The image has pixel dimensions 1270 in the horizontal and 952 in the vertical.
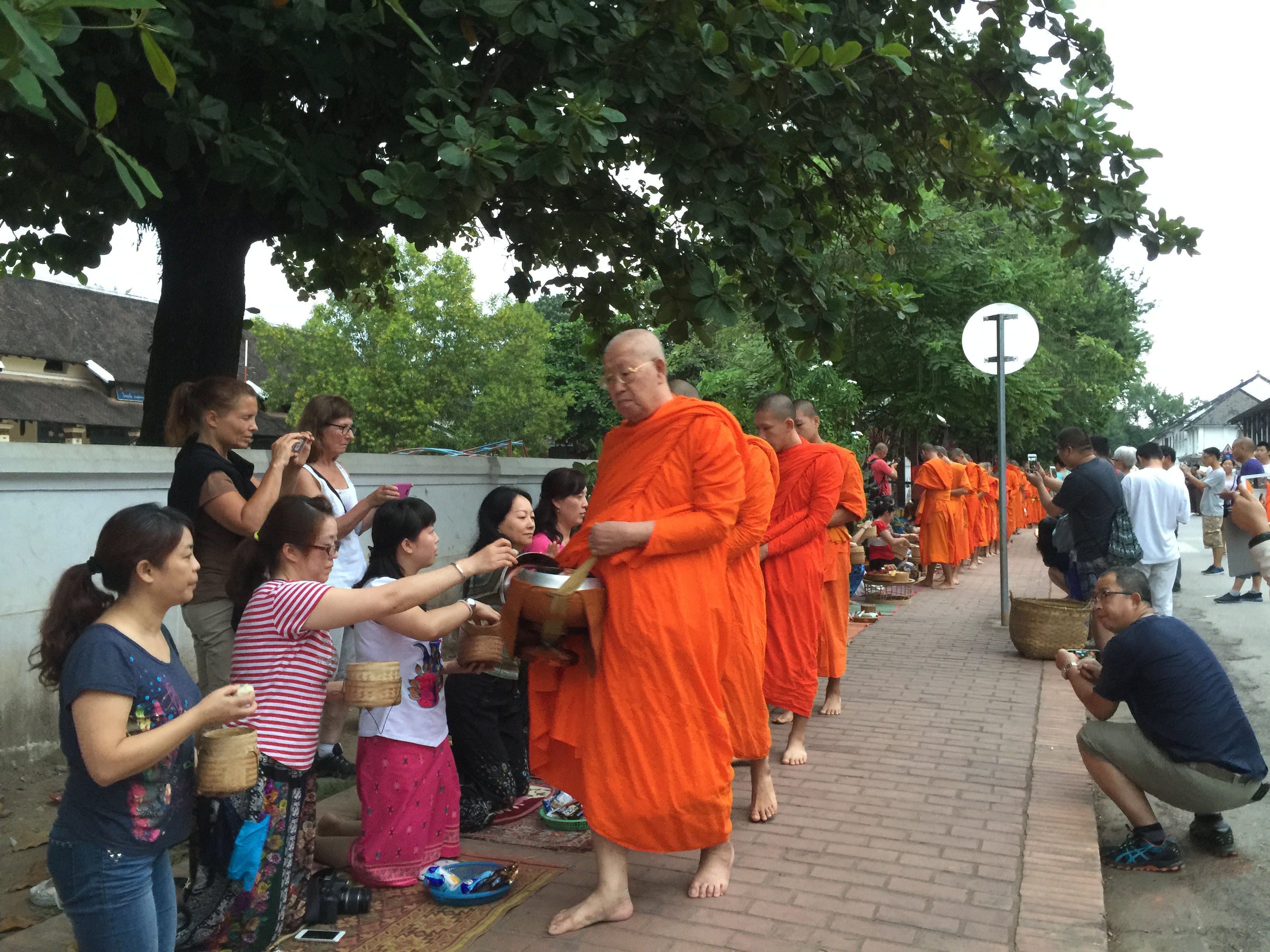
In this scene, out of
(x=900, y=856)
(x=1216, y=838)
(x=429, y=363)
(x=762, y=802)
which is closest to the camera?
(x=900, y=856)

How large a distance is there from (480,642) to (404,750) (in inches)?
19.0

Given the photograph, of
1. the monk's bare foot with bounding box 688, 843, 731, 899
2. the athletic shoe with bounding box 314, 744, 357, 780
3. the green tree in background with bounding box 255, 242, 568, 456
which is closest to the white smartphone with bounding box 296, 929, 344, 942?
the monk's bare foot with bounding box 688, 843, 731, 899

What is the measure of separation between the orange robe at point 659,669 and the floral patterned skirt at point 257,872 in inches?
34.0

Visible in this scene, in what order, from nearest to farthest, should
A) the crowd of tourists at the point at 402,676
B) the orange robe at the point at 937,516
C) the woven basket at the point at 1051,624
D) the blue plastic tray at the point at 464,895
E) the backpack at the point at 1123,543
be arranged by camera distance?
the crowd of tourists at the point at 402,676 → the blue plastic tray at the point at 464,895 → the backpack at the point at 1123,543 → the woven basket at the point at 1051,624 → the orange robe at the point at 937,516

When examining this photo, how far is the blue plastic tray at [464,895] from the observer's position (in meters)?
3.84

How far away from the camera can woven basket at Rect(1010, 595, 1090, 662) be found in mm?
8656

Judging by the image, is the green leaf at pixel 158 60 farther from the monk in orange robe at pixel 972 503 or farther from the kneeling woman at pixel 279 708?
the monk in orange robe at pixel 972 503

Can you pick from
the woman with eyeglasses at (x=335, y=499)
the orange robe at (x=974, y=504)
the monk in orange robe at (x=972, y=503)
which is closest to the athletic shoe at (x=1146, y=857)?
the woman with eyeglasses at (x=335, y=499)

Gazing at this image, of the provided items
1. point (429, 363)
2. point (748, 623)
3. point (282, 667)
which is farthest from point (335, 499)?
point (429, 363)

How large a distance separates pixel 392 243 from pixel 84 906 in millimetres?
8474

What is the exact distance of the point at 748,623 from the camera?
4328 mm

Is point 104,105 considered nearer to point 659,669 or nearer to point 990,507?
point 659,669

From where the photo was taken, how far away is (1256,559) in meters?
Answer: 10.1

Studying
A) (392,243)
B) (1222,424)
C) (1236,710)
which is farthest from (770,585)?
(1222,424)
